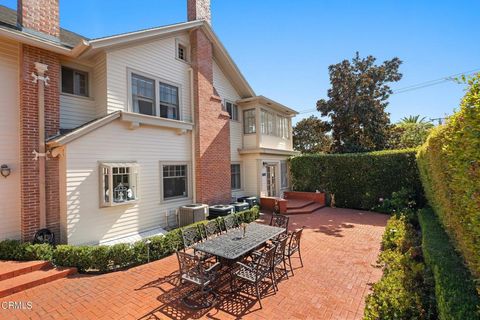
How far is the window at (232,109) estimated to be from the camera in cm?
1477

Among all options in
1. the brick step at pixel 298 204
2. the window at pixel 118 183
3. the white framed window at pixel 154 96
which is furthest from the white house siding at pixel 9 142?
the brick step at pixel 298 204

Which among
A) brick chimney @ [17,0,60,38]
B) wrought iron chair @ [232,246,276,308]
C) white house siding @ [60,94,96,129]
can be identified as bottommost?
wrought iron chair @ [232,246,276,308]

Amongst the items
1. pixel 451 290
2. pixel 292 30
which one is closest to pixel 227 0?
pixel 292 30

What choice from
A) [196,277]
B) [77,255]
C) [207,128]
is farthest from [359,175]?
[77,255]

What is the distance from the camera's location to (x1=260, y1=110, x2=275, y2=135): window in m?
15.3

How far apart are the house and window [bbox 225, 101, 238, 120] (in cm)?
155

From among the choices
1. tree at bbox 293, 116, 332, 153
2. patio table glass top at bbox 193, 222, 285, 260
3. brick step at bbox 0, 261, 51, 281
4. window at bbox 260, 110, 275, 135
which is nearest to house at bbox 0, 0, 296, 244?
brick step at bbox 0, 261, 51, 281

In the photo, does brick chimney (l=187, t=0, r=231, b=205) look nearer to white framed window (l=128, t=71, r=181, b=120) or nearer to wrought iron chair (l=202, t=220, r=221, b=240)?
white framed window (l=128, t=71, r=181, b=120)

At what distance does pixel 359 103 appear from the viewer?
19.0 m

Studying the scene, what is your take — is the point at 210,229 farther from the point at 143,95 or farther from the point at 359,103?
the point at 359,103

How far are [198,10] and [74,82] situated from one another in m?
7.30

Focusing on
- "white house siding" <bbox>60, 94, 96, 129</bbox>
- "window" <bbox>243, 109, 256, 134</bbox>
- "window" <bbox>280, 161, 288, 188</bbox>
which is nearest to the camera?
"white house siding" <bbox>60, 94, 96, 129</bbox>

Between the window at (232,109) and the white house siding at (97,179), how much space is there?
4.99 meters

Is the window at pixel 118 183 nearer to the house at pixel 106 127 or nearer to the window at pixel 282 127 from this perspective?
the house at pixel 106 127
